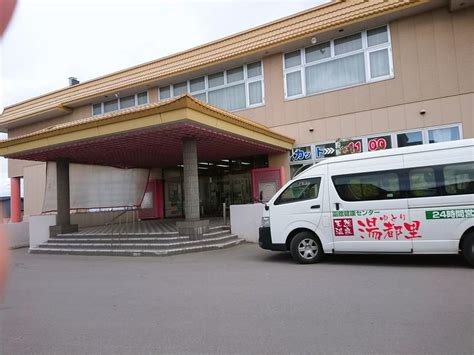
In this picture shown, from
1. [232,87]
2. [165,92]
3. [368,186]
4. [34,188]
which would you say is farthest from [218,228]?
[34,188]

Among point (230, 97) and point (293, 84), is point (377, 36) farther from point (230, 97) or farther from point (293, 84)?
point (230, 97)

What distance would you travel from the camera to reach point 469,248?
285 inches

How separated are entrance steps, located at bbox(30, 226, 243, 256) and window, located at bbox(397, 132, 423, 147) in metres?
6.76

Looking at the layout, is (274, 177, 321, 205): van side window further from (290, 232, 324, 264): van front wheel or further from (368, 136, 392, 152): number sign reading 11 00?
(368, 136, 392, 152): number sign reading 11 00

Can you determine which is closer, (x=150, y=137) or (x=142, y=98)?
(x=150, y=137)

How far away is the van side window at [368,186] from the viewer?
8.04 meters

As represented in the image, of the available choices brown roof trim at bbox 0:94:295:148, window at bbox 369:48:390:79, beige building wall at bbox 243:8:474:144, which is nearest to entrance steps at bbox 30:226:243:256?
brown roof trim at bbox 0:94:295:148

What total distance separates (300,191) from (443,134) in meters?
7.19

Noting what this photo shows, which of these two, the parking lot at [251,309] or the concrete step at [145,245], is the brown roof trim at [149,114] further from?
the parking lot at [251,309]

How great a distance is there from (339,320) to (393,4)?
40.3 ft

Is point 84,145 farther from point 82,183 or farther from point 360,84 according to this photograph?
point 360,84

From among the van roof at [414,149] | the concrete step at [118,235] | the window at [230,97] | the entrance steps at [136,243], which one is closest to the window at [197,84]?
the window at [230,97]

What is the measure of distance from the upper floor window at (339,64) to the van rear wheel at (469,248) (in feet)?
27.1

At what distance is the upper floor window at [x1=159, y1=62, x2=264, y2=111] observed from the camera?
16891mm
